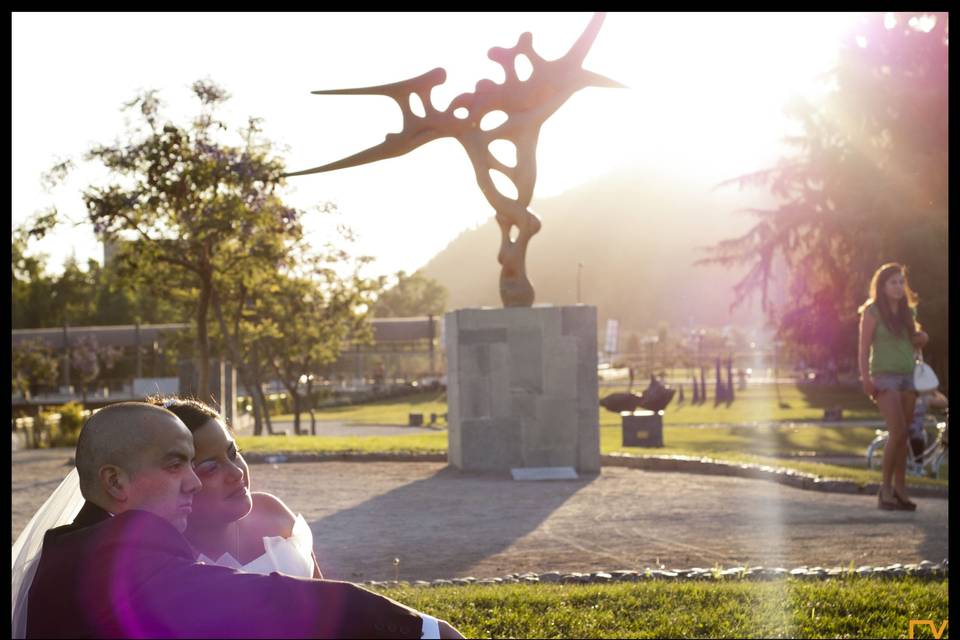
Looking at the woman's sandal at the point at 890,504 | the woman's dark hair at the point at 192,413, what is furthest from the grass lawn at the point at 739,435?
the woman's dark hair at the point at 192,413

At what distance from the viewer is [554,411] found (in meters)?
13.0

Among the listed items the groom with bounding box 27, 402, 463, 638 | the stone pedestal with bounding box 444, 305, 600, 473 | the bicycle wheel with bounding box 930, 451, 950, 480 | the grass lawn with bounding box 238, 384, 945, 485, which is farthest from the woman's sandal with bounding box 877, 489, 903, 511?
the groom with bounding box 27, 402, 463, 638

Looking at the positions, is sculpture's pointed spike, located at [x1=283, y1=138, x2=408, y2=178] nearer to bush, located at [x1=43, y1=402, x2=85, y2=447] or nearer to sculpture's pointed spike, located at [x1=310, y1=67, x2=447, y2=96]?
sculpture's pointed spike, located at [x1=310, y1=67, x2=447, y2=96]

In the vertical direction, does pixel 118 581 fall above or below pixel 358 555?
above

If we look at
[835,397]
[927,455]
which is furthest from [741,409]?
[927,455]

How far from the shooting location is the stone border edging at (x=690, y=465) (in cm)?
1103

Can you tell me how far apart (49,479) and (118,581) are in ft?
37.0

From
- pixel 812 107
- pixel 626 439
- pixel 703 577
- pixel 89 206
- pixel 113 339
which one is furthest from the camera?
pixel 113 339

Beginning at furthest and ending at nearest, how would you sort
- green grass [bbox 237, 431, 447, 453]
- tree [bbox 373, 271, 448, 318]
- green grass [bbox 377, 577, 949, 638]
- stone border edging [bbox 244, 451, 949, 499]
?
1. tree [bbox 373, 271, 448, 318]
2. green grass [bbox 237, 431, 447, 453]
3. stone border edging [bbox 244, 451, 949, 499]
4. green grass [bbox 377, 577, 949, 638]

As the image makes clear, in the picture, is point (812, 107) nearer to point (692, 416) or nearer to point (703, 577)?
point (692, 416)

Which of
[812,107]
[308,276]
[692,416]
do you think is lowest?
[692,416]

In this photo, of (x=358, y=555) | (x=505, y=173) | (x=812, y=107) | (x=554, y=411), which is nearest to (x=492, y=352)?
→ (x=554, y=411)

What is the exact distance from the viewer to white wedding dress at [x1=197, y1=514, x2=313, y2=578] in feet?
9.56

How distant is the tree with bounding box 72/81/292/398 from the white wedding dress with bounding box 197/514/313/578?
18.9 m
